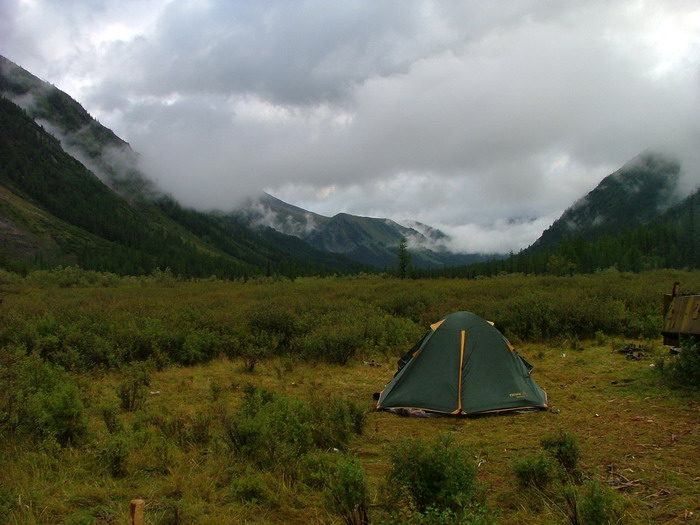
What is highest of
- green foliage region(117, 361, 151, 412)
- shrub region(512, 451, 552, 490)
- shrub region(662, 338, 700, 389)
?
shrub region(662, 338, 700, 389)

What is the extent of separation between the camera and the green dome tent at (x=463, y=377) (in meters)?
8.06

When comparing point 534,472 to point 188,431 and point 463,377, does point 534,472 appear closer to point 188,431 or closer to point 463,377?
point 463,377

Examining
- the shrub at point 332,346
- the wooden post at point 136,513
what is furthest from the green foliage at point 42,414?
the shrub at point 332,346

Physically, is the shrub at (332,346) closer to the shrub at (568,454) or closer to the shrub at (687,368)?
the shrub at (687,368)

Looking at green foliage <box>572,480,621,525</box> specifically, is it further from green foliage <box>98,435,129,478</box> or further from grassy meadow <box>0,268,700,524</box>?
green foliage <box>98,435,129,478</box>

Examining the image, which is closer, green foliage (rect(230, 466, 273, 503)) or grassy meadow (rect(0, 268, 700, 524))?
grassy meadow (rect(0, 268, 700, 524))

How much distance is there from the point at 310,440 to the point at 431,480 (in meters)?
2.01

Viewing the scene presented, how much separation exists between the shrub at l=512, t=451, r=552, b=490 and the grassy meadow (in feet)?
0.06

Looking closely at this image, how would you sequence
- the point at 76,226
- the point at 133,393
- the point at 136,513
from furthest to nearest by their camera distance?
the point at 76,226 → the point at 133,393 → the point at 136,513

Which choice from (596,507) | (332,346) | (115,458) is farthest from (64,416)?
(332,346)

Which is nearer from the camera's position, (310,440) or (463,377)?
(310,440)

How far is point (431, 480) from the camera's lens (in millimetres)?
4129

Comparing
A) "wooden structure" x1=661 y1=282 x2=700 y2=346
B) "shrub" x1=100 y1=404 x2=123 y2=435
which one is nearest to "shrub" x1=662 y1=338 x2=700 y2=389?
"wooden structure" x1=661 y1=282 x2=700 y2=346

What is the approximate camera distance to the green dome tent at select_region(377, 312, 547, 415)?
317 inches
